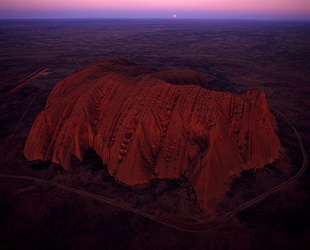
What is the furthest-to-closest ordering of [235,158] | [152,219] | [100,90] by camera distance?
[100,90] → [235,158] → [152,219]

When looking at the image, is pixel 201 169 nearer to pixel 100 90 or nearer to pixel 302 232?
pixel 302 232

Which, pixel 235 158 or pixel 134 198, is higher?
pixel 235 158

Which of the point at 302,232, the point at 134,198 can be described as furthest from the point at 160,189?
the point at 302,232

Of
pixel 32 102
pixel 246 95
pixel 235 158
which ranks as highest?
pixel 246 95

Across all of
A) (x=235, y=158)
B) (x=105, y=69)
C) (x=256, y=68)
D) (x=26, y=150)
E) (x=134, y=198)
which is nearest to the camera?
(x=134, y=198)

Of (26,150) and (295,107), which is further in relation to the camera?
(295,107)

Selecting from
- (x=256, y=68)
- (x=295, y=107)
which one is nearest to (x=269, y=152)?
(x=295, y=107)
